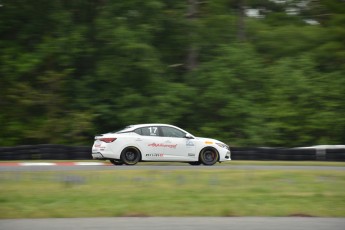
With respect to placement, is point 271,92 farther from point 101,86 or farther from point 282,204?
point 282,204

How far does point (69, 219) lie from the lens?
955 centimetres

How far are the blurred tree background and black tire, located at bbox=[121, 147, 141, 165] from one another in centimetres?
940

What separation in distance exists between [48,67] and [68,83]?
1.23 m

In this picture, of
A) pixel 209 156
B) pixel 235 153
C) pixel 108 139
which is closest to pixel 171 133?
pixel 209 156

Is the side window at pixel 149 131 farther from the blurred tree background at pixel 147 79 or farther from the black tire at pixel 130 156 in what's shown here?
the blurred tree background at pixel 147 79

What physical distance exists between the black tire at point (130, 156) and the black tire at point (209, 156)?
2076mm

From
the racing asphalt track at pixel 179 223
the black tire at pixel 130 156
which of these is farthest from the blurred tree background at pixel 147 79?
the racing asphalt track at pixel 179 223

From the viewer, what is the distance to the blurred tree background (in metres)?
28.3

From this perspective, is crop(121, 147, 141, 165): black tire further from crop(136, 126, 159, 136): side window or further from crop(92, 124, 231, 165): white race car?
crop(136, 126, 159, 136): side window

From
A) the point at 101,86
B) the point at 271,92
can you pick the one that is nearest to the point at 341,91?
the point at 271,92

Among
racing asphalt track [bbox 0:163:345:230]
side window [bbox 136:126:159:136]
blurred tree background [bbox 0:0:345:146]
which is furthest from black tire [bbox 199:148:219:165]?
racing asphalt track [bbox 0:163:345:230]

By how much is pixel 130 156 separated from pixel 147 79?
10986 mm

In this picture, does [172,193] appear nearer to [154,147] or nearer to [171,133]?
[154,147]

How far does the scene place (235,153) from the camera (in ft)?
74.7
